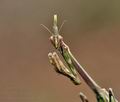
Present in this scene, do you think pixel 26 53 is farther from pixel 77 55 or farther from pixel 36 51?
pixel 77 55

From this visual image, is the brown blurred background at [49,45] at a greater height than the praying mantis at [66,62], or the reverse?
the brown blurred background at [49,45]

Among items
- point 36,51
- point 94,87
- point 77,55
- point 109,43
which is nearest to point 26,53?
point 36,51

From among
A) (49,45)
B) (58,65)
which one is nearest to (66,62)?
(58,65)

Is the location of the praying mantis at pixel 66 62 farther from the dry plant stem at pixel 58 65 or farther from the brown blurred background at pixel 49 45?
the brown blurred background at pixel 49 45

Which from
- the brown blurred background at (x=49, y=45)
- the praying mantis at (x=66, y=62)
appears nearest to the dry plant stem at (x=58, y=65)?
the praying mantis at (x=66, y=62)

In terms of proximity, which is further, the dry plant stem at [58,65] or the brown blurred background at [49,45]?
the brown blurred background at [49,45]

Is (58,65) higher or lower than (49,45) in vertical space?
lower

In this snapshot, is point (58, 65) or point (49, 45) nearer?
point (58, 65)

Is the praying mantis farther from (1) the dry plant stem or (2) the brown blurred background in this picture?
(2) the brown blurred background

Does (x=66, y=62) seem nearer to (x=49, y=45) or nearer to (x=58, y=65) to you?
(x=58, y=65)
